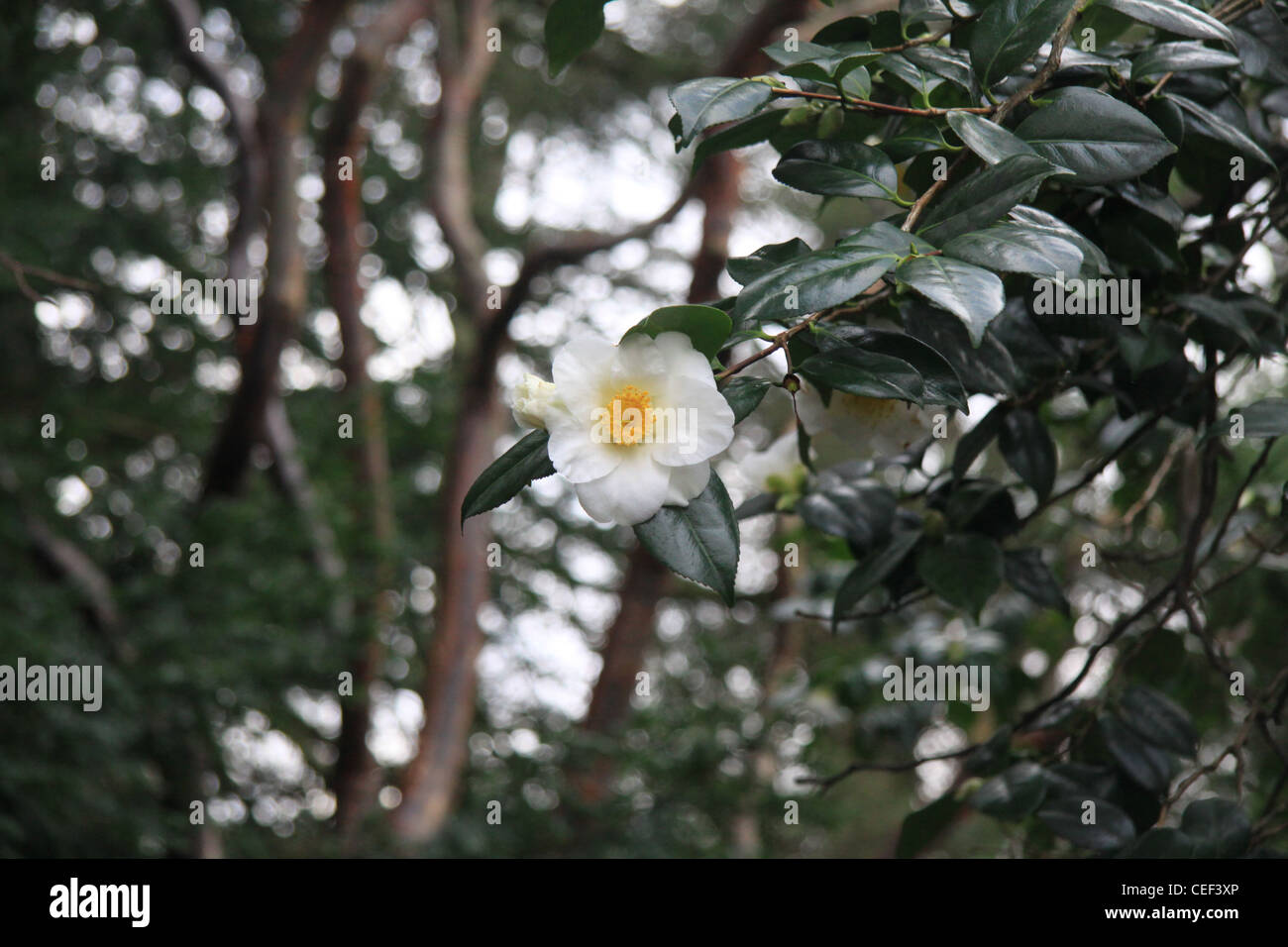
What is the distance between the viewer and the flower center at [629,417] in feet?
2.12

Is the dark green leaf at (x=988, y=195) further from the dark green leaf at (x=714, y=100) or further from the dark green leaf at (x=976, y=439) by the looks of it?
the dark green leaf at (x=976, y=439)

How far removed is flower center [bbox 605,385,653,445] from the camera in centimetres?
65

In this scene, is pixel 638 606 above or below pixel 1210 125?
below

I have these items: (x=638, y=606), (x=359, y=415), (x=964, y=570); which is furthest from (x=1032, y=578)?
(x=359, y=415)

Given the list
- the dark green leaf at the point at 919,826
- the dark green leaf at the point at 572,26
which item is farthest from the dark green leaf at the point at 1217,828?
the dark green leaf at the point at 572,26

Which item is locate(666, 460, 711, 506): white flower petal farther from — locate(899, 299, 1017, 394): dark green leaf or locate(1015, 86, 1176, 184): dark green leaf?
locate(1015, 86, 1176, 184): dark green leaf

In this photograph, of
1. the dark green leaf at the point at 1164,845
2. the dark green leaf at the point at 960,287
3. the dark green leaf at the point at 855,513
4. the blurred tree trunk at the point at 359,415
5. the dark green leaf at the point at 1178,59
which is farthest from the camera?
the blurred tree trunk at the point at 359,415

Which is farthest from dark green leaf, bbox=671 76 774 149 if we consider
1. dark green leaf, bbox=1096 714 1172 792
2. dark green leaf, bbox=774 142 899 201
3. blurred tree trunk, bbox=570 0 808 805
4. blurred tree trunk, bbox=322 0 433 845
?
blurred tree trunk, bbox=322 0 433 845

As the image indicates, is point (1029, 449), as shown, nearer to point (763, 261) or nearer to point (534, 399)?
point (763, 261)

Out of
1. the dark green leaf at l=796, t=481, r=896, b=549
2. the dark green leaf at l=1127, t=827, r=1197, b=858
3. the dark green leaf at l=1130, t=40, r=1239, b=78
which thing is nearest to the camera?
the dark green leaf at l=1130, t=40, r=1239, b=78

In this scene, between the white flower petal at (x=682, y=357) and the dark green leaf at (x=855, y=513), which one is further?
the dark green leaf at (x=855, y=513)

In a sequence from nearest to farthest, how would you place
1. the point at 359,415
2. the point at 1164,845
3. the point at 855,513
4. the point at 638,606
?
the point at 1164,845 → the point at 855,513 → the point at 638,606 → the point at 359,415

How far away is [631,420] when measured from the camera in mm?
648

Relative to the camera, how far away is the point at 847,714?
2645 mm
